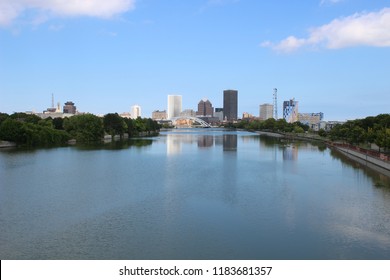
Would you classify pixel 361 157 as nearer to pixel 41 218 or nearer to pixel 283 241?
pixel 283 241

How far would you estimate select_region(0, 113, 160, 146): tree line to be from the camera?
40509mm

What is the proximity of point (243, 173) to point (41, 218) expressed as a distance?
12964mm

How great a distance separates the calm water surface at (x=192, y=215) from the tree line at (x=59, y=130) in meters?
18.8

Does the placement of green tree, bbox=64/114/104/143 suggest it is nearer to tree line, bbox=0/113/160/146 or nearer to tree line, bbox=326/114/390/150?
tree line, bbox=0/113/160/146

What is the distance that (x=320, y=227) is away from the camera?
37.6 feet

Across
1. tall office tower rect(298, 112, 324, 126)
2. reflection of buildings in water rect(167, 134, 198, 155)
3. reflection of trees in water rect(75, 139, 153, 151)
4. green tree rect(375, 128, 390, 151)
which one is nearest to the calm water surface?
green tree rect(375, 128, 390, 151)

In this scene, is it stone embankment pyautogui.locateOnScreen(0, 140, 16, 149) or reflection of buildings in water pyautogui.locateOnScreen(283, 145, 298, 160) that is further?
stone embankment pyautogui.locateOnScreen(0, 140, 16, 149)

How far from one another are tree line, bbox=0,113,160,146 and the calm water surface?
18.8m

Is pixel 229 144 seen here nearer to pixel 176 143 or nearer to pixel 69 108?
pixel 176 143

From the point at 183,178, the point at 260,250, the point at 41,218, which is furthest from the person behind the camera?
the point at 183,178

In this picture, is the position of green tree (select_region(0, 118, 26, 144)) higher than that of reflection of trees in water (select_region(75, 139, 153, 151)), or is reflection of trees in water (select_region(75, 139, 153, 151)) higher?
green tree (select_region(0, 118, 26, 144))

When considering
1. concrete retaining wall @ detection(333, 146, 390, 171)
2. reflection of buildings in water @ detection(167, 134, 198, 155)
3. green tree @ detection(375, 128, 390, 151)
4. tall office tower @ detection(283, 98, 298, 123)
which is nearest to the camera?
concrete retaining wall @ detection(333, 146, 390, 171)

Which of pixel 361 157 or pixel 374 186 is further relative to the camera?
pixel 361 157

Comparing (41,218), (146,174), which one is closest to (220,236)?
(41,218)
